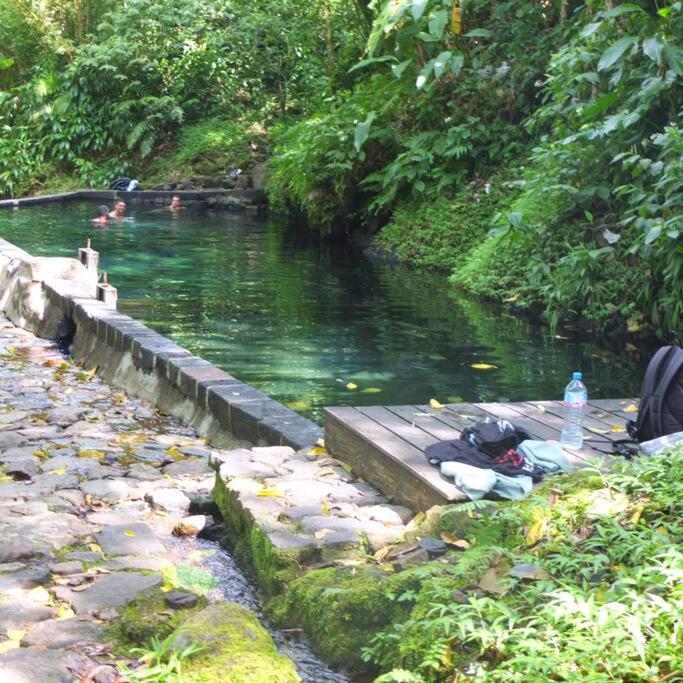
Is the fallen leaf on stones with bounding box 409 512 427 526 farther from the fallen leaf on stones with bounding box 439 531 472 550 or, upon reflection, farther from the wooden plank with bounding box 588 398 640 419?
the wooden plank with bounding box 588 398 640 419

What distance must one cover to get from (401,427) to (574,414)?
2.75ft

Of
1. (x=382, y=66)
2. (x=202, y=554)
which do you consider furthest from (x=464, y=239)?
(x=202, y=554)

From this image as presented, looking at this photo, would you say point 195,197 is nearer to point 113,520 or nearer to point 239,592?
point 113,520

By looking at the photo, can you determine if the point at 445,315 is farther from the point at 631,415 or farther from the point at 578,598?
the point at 578,598

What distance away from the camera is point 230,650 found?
10.9 feet

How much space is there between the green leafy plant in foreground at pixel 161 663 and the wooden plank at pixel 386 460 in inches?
54.0

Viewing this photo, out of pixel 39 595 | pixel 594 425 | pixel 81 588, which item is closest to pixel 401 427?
pixel 594 425

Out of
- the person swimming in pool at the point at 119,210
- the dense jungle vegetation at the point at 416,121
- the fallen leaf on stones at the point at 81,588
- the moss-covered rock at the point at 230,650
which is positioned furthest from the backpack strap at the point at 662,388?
the person swimming in pool at the point at 119,210

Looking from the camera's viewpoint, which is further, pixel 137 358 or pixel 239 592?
pixel 137 358

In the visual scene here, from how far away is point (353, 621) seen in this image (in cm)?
371

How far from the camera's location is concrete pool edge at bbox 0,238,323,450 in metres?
6.46

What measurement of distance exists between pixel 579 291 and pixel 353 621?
839cm

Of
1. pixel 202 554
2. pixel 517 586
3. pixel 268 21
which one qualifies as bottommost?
pixel 202 554

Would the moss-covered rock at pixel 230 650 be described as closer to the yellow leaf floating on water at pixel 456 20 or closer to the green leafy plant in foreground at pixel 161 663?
the green leafy plant in foreground at pixel 161 663
